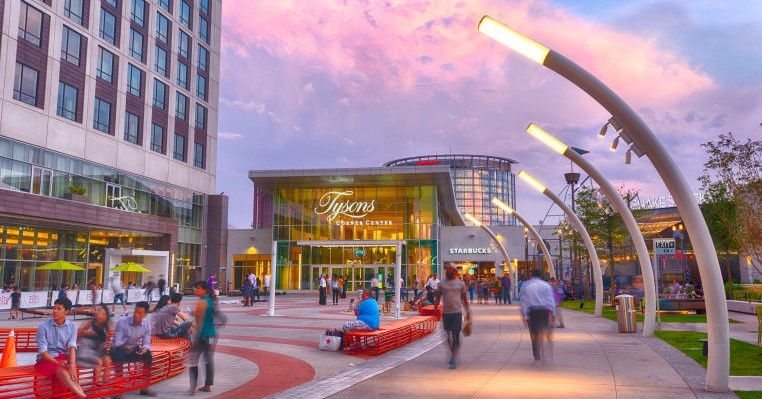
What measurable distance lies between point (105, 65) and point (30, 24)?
7348mm

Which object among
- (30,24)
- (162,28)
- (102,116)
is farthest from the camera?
(162,28)

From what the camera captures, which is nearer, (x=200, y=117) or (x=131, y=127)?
(x=131, y=127)

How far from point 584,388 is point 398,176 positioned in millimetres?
45338

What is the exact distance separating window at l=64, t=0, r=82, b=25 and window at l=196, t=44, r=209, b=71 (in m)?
16.1

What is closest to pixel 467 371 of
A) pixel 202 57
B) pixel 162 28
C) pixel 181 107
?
pixel 181 107

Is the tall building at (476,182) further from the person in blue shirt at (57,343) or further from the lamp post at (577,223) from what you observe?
the person in blue shirt at (57,343)

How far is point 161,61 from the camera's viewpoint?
5009 centimetres

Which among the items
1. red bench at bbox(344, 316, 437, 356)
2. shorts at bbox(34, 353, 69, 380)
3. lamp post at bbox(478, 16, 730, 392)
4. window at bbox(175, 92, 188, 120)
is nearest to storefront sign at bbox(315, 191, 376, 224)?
window at bbox(175, 92, 188, 120)

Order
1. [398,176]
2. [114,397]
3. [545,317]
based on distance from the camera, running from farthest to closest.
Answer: [398,176] → [545,317] → [114,397]

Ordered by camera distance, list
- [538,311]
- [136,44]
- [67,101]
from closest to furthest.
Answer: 1. [538,311]
2. [67,101]
3. [136,44]

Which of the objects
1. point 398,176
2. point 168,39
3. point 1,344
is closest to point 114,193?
point 168,39

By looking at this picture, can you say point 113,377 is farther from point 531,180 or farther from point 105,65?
point 105,65

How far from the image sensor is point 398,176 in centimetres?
5431

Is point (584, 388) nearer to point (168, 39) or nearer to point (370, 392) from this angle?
point (370, 392)
